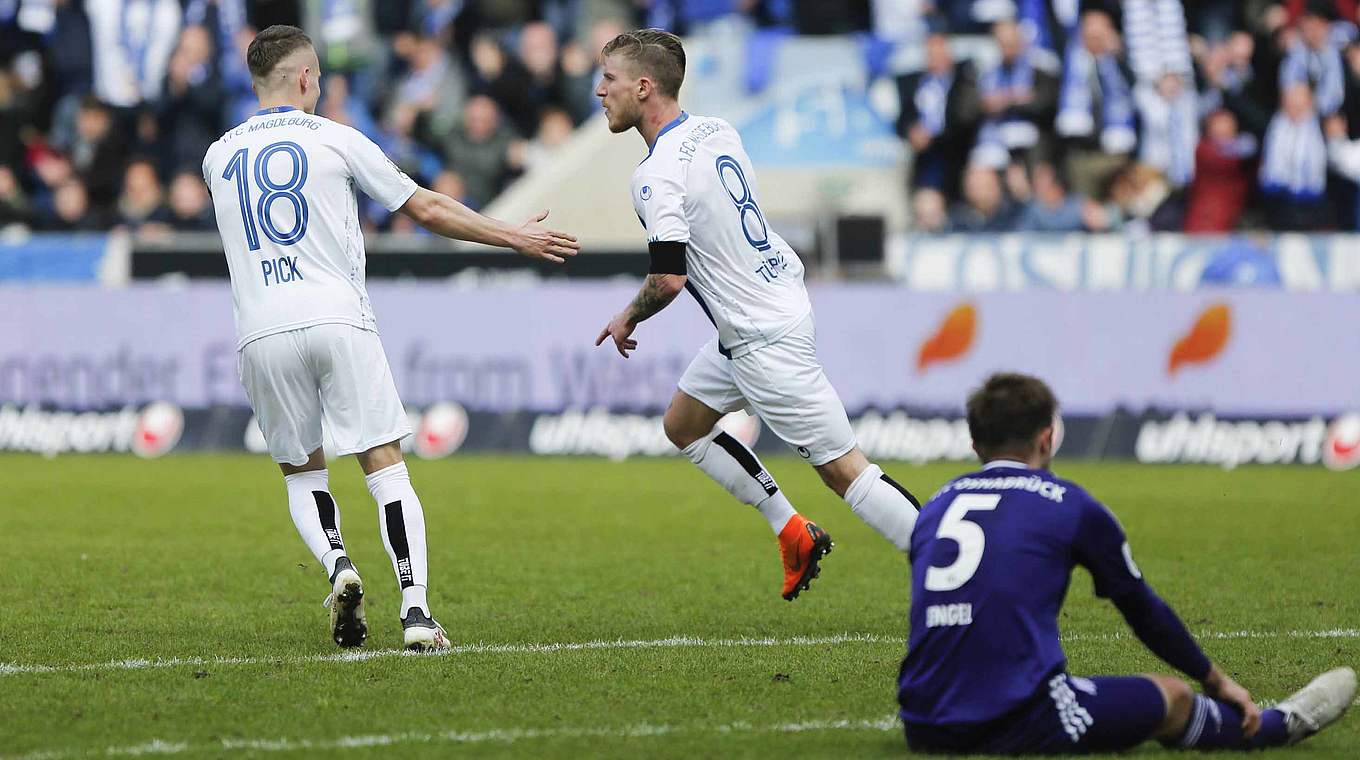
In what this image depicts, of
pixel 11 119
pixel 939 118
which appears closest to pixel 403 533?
pixel 939 118

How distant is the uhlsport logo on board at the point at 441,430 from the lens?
1686 centimetres

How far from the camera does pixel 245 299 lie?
7.59 metres

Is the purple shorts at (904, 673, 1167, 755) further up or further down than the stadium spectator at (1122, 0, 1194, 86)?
further down

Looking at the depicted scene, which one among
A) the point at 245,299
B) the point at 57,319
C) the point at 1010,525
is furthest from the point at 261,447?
the point at 1010,525

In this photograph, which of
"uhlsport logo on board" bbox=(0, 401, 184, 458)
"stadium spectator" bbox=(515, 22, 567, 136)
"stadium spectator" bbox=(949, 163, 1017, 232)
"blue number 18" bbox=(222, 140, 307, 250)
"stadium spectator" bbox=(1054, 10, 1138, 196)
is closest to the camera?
"blue number 18" bbox=(222, 140, 307, 250)

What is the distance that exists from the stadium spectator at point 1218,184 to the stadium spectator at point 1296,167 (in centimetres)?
26

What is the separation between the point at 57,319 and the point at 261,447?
201 centimetres

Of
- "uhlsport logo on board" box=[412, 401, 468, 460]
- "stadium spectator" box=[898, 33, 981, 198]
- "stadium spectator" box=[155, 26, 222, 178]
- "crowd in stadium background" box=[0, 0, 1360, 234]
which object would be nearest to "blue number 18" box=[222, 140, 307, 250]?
"uhlsport logo on board" box=[412, 401, 468, 460]

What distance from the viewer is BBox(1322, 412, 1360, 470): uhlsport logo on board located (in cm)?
1603

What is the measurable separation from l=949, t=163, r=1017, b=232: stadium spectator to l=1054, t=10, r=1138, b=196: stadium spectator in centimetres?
143

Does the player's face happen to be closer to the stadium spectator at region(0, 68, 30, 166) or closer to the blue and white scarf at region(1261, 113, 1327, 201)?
the blue and white scarf at region(1261, 113, 1327, 201)

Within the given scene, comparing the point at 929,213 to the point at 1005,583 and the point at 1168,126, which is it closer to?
the point at 1168,126

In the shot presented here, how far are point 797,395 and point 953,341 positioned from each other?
8.86 metres

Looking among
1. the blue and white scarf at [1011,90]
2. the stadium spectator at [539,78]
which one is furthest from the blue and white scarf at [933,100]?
the stadium spectator at [539,78]
